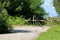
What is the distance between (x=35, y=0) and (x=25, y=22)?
6.38 meters

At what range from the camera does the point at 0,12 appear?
25047 millimetres

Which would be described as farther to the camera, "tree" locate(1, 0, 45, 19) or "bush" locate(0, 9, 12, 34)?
"tree" locate(1, 0, 45, 19)

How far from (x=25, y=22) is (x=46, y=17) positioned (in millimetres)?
5496

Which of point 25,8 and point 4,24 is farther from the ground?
point 25,8

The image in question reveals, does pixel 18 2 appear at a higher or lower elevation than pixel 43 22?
higher

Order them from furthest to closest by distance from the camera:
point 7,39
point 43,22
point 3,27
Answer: point 43,22, point 3,27, point 7,39

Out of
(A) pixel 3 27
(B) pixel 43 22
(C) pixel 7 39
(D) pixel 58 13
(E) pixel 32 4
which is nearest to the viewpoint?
(C) pixel 7 39

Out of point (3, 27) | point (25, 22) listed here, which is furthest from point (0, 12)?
point (25, 22)

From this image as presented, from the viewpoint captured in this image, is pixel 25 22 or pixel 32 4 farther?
pixel 32 4

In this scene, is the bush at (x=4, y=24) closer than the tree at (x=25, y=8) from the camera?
Yes

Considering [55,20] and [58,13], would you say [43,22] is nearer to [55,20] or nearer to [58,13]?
[55,20]

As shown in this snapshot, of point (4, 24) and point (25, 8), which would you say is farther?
point (25, 8)

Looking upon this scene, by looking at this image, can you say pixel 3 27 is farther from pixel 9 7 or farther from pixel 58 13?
pixel 58 13

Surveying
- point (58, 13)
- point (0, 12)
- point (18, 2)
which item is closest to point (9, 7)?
point (18, 2)
